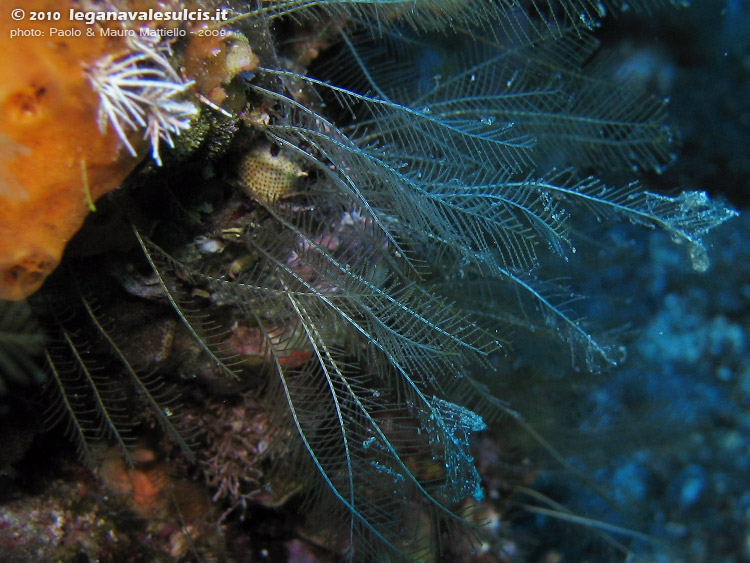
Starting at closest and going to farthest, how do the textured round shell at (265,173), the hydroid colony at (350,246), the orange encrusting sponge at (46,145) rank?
1. the orange encrusting sponge at (46,145)
2. the hydroid colony at (350,246)
3. the textured round shell at (265,173)

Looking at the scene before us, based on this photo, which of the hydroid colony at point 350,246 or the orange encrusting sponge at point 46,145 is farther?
the hydroid colony at point 350,246

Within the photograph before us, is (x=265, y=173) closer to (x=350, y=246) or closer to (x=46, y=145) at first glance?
(x=350, y=246)

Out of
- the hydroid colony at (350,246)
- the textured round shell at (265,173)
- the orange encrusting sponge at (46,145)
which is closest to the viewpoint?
the orange encrusting sponge at (46,145)

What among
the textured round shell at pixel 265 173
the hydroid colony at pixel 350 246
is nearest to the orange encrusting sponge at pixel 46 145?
the hydroid colony at pixel 350 246

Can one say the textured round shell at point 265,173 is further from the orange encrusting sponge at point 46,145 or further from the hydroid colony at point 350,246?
the orange encrusting sponge at point 46,145

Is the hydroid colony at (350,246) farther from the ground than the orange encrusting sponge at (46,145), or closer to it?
closer to it

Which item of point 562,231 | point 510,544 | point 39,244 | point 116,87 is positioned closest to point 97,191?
point 39,244

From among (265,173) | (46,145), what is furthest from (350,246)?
(46,145)

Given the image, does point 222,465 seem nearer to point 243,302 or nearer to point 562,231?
point 243,302
